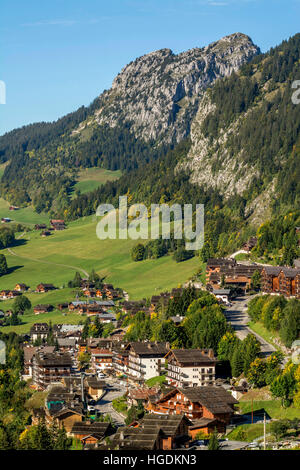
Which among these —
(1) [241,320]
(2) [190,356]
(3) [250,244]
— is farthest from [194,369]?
(3) [250,244]

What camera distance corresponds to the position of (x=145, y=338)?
440 feet

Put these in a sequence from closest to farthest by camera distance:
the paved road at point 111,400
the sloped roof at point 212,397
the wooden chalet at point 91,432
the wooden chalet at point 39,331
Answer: the wooden chalet at point 91,432
the sloped roof at point 212,397
the paved road at point 111,400
the wooden chalet at point 39,331

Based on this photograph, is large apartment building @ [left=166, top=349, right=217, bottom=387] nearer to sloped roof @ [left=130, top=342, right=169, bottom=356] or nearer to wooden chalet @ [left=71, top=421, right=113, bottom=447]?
sloped roof @ [left=130, top=342, right=169, bottom=356]

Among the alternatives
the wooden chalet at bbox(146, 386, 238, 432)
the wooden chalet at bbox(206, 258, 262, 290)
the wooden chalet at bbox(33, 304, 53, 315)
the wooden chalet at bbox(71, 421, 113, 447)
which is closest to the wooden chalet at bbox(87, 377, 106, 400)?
the wooden chalet at bbox(146, 386, 238, 432)

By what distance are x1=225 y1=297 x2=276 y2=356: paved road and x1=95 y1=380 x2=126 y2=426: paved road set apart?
19.3m

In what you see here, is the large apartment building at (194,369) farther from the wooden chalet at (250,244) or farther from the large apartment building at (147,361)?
the wooden chalet at (250,244)

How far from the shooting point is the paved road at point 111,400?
100500 millimetres

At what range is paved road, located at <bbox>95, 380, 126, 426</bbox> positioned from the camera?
10050 centimetres

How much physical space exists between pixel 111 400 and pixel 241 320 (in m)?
32.9

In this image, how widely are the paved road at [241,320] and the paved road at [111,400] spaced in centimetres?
1927


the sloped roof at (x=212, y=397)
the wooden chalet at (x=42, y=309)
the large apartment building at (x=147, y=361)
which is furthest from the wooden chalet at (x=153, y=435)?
the wooden chalet at (x=42, y=309)

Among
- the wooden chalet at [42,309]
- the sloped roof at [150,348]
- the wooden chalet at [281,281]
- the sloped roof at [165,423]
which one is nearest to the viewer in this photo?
the sloped roof at [165,423]

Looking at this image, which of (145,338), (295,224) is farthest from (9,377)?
(295,224)

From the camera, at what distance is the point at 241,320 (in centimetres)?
13525
